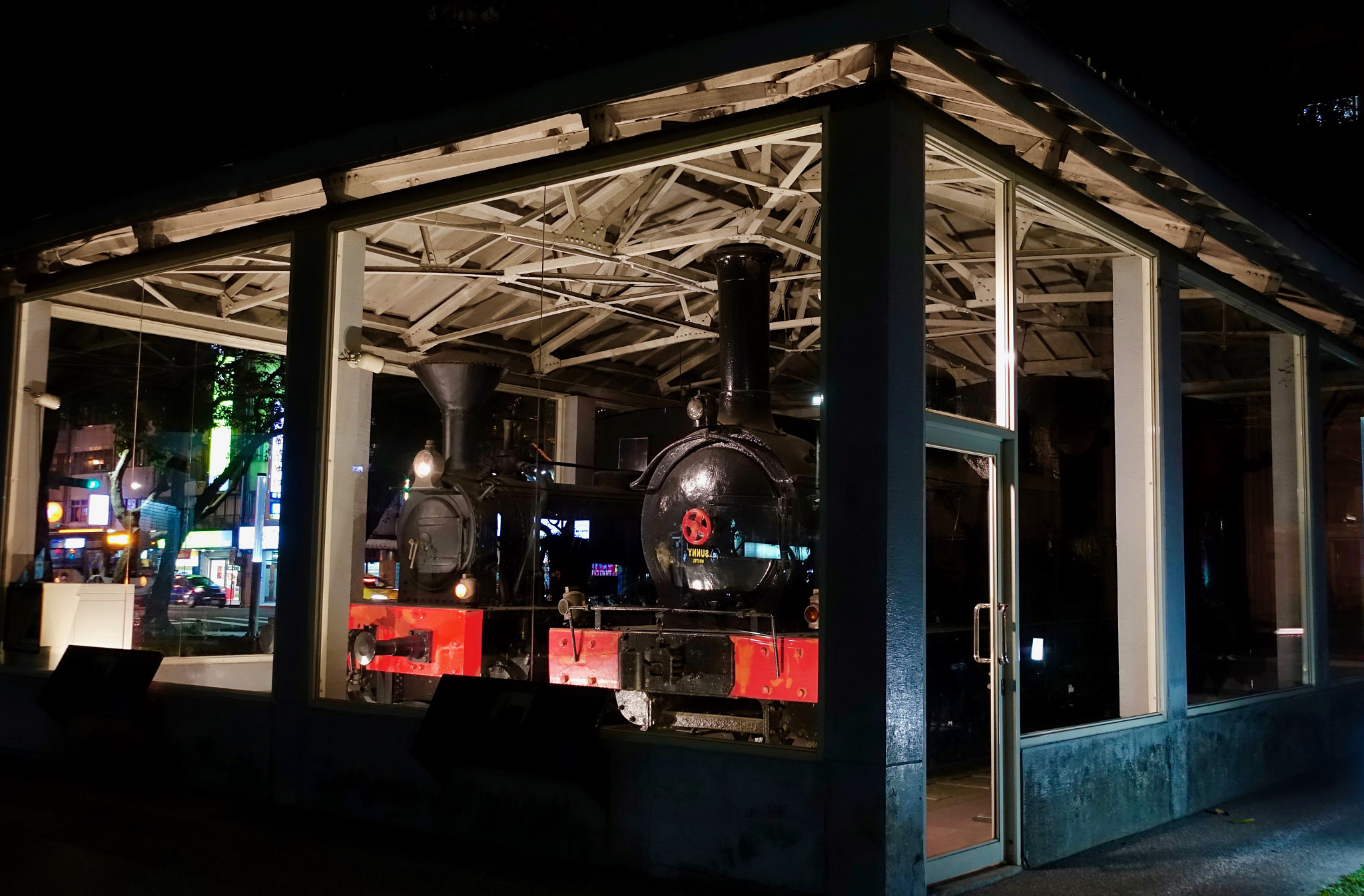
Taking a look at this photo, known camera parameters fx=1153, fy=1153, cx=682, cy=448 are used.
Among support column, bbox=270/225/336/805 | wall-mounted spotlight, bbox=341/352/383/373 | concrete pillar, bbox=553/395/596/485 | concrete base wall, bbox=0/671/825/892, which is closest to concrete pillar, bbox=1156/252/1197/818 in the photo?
concrete base wall, bbox=0/671/825/892

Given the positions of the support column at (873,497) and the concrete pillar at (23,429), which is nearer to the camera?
the support column at (873,497)

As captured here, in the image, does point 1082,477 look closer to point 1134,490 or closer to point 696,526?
point 1134,490

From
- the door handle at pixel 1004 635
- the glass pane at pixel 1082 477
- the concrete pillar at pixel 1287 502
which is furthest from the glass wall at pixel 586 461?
the concrete pillar at pixel 1287 502

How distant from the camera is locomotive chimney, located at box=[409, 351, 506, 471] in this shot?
28.6 ft

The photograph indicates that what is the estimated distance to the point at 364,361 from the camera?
756cm

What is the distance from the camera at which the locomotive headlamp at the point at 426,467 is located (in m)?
8.75

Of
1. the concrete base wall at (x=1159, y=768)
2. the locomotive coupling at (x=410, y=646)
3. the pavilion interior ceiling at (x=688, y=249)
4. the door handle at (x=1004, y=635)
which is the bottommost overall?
the concrete base wall at (x=1159, y=768)

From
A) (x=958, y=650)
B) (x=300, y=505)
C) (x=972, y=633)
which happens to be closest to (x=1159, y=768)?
(x=958, y=650)

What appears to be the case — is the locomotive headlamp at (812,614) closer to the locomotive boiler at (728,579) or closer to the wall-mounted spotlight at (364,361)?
the locomotive boiler at (728,579)

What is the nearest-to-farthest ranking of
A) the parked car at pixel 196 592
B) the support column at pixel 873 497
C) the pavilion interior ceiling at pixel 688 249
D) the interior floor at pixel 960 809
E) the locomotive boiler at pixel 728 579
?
the support column at pixel 873 497 < the interior floor at pixel 960 809 < the pavilion interior ceiling at pixel 688 249 < the locomotive boiler at pixel 728 579 < the parked car at pixel 196 592

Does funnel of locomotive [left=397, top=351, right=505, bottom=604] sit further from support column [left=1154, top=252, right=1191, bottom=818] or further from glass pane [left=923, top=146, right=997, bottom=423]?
support column [left=1154, top=252, right=1191, bottom=818]

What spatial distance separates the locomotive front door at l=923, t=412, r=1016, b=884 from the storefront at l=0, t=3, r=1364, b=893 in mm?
27

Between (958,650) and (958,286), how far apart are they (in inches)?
81.9

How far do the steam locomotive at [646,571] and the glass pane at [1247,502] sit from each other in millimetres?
3629
